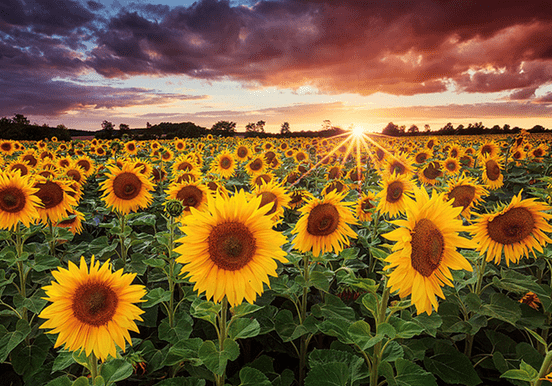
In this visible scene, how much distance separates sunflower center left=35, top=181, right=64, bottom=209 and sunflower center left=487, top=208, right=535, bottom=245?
5.29 meters

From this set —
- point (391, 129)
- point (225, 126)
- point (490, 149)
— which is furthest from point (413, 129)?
point (490, 149)

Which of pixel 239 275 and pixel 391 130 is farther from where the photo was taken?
pixel 391 130

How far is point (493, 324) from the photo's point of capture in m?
3.43

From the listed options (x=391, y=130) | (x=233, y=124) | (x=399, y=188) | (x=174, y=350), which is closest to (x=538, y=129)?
(x=391, y=130)

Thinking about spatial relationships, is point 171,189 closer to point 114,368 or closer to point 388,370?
point 114,368

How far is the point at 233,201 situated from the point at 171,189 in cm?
274

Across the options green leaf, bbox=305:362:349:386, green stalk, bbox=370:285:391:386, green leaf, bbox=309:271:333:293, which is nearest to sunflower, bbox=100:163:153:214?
green leaf, bbox=309:271:333:293

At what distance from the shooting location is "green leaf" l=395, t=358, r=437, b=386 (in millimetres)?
1981

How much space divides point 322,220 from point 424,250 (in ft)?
3.70

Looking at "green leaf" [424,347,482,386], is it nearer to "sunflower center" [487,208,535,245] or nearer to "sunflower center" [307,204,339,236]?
"sunflower center" [487,208,535,245]

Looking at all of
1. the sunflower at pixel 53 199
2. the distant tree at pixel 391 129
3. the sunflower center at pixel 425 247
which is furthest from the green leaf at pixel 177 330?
the distant tree at pixel 391 129

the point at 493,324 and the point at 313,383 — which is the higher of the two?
the point at 313,383

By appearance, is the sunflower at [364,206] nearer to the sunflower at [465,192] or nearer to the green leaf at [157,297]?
the sunflower at [465,192]

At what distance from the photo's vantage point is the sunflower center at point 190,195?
448cm
